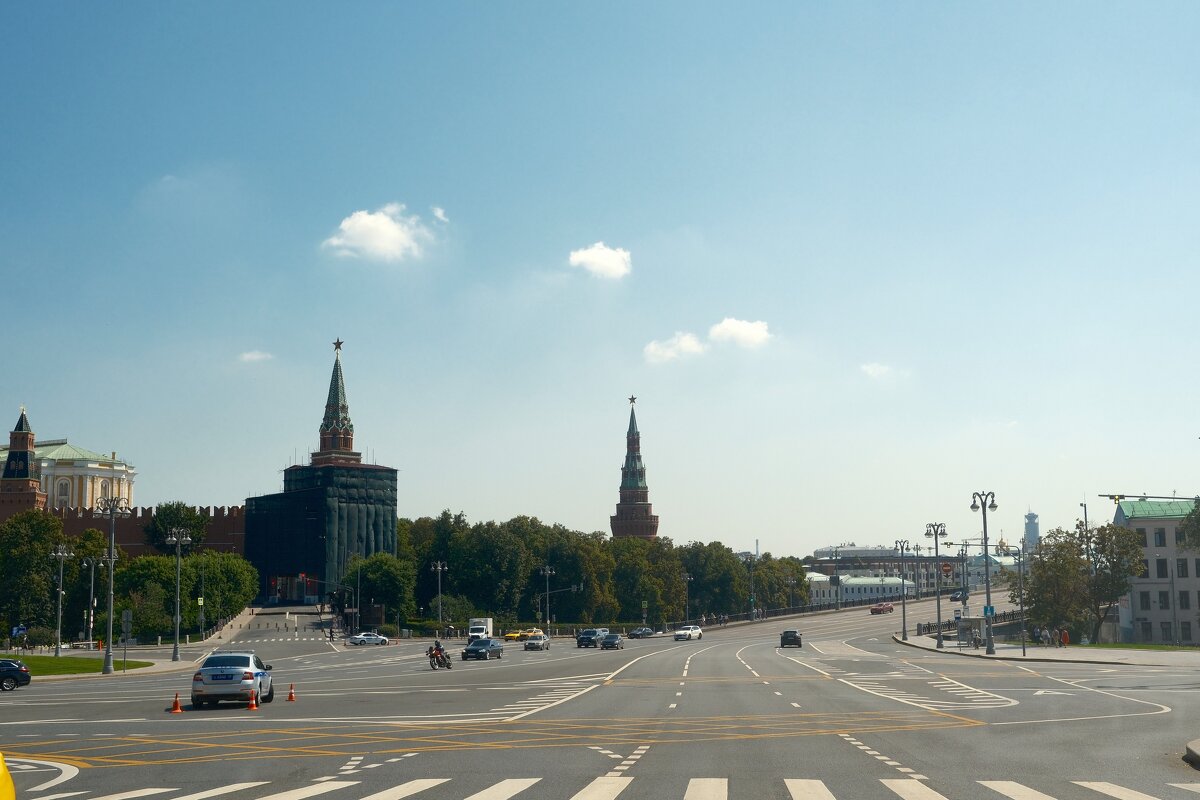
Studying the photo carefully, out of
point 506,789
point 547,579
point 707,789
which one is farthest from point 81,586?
point 707,789

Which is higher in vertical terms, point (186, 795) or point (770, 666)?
point (186, 795)

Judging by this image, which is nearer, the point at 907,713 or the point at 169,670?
the point at 907,713

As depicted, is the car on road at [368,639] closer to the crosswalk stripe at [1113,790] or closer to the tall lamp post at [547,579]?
the tall lamp post at [547,579]

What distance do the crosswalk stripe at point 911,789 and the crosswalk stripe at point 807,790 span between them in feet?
3.11

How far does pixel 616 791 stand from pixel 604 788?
315 mm

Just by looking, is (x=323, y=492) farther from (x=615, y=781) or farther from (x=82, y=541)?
(x=615, y=781)

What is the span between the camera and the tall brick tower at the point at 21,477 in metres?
176

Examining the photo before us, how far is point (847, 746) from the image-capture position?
20.4 meters

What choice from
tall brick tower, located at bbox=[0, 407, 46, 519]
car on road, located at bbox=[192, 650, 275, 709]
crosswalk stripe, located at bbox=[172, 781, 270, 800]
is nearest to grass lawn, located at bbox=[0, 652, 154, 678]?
car on road, located at bbox=[192, 650, 275, 709]

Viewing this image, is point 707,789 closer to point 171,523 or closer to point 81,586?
point 81,586

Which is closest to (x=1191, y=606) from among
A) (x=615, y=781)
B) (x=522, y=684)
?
(x=522, y=684)

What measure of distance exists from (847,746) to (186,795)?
11.8m

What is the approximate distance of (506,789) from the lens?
14992 millimetres

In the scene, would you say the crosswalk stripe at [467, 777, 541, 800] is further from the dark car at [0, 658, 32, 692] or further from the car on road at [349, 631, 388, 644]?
the car on road at [349, 631, 388, 644]
